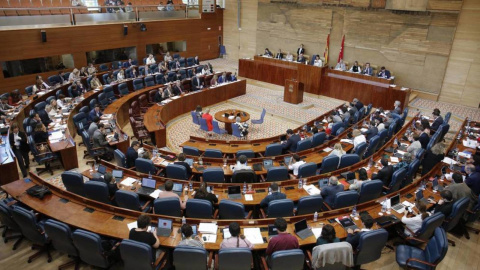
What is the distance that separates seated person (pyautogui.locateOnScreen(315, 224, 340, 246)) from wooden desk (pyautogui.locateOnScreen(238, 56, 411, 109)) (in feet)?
37.6

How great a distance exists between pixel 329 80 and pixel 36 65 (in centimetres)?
1424

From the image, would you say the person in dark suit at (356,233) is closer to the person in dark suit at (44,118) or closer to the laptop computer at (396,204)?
the laptop computer at (396,204)

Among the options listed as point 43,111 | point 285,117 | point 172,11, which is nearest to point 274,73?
point 285,117

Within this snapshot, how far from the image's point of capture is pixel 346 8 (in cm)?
1820

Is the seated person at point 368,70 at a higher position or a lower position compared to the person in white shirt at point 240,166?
higher

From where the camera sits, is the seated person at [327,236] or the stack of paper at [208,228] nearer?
the seated person at [327,236]

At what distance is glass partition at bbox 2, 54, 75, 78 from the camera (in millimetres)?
15102

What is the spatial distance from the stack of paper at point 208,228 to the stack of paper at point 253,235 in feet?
1.71

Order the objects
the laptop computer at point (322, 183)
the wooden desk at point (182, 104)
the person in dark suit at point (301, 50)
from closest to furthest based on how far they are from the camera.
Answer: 1. the laptop computer at point (322, 183)
2. the wooden desk at point (182, 104)
3. the person in dark suit at point (301, 50)

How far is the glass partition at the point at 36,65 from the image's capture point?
15102 millimetres

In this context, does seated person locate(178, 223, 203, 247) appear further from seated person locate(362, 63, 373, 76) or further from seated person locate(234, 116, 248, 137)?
seated person locate(362, 63, 373, 76)

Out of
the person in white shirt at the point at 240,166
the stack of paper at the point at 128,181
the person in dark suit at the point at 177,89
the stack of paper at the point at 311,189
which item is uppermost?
the person in dark suit at the point at 177,89

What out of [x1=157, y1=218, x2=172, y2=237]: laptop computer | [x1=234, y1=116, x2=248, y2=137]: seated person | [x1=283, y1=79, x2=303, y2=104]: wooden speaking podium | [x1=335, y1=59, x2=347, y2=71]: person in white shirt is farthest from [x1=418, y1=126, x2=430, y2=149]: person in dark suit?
[x1=335, y1=59, x2=347, y2=71]: person in white shirt

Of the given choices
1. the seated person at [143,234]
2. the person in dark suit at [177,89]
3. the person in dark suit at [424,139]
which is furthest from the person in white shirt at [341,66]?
the seated person at [143,234]
